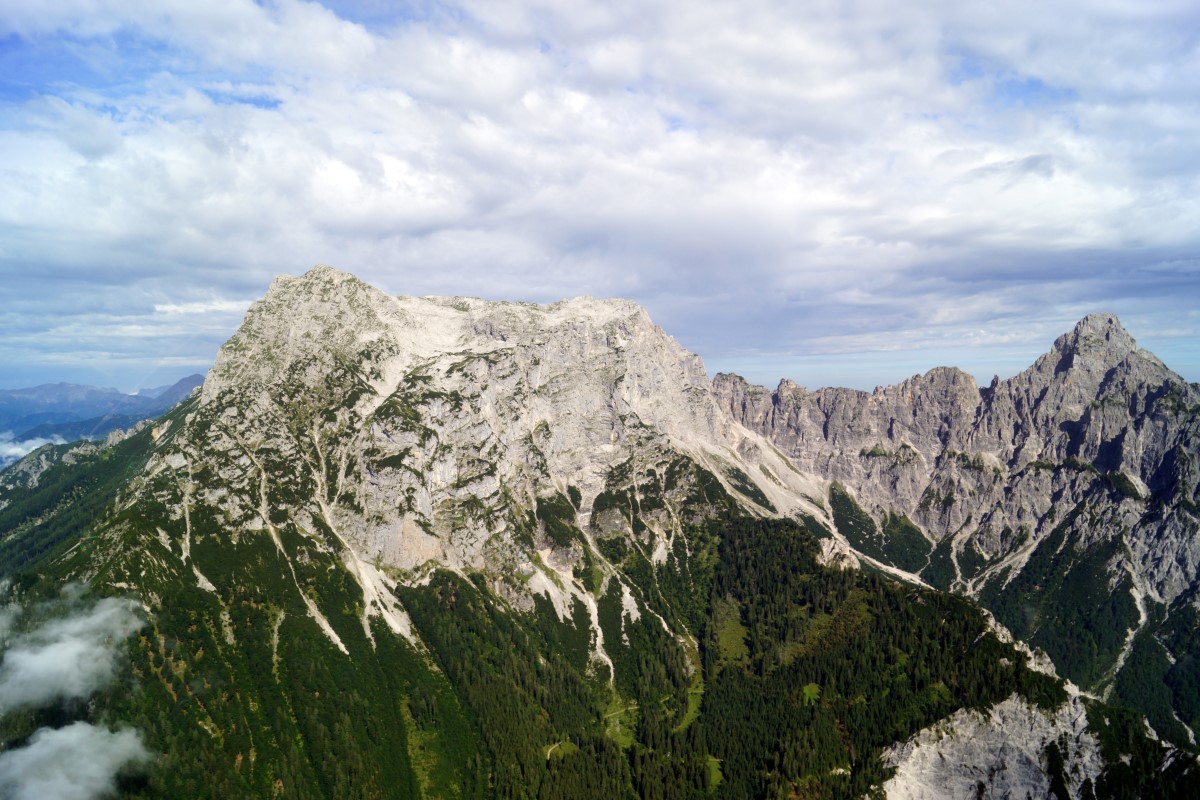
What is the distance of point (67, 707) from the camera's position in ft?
648

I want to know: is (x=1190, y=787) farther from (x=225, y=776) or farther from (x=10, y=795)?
(x=10, y=795)

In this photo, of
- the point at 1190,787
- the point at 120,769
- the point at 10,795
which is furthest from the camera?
the point at 1190,787

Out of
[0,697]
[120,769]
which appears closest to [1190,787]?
[120,769]

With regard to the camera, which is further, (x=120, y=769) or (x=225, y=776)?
(x=225, y=776)

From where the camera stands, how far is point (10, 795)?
6683 inches

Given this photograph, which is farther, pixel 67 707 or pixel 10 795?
pixel 67 707

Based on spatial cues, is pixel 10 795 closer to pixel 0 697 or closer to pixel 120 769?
pixel 120 769

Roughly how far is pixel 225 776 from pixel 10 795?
155 ft

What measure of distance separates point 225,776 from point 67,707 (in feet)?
152

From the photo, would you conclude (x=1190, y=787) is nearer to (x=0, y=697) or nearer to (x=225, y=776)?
(x=225, y=776)

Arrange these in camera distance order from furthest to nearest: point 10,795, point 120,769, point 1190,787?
point 1190,787, point 120,769, point 10,795

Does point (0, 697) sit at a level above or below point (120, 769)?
above

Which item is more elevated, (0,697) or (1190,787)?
(0,697)

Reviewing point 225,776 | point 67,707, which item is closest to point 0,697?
point 67,707
